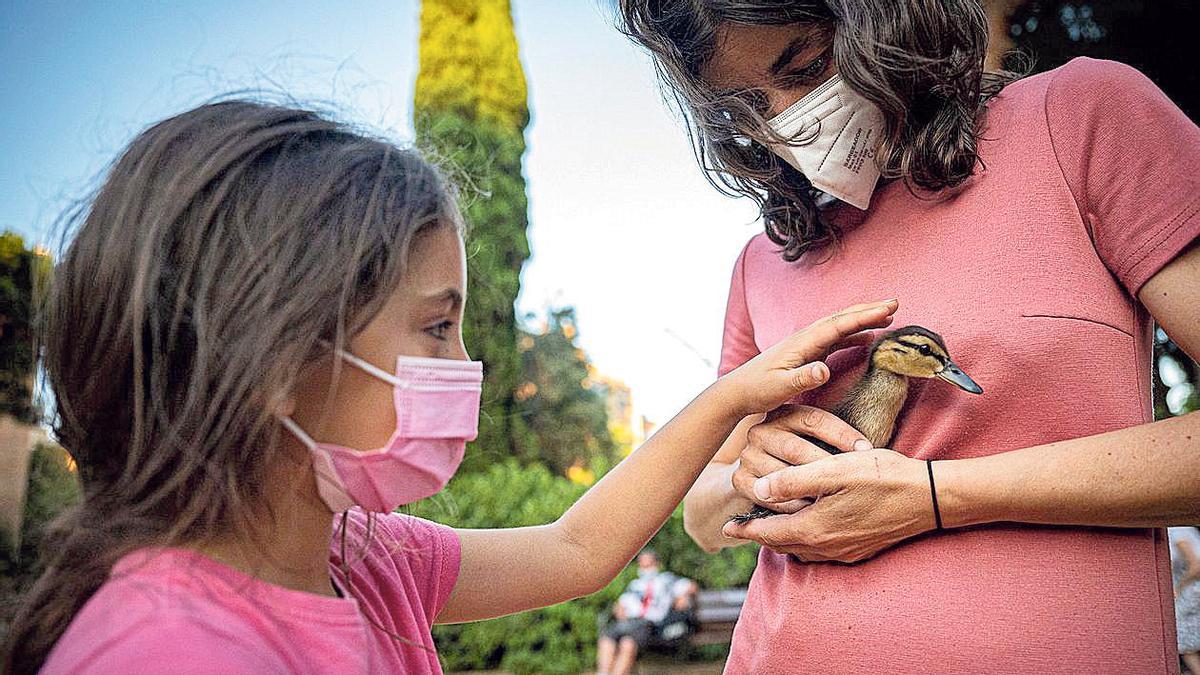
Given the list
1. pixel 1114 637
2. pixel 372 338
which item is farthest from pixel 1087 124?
pixel 372 338

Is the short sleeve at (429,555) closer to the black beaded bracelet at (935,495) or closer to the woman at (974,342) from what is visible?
the woman at (974,342)

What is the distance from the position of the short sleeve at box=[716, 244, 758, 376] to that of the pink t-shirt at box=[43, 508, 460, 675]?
2.98 feet

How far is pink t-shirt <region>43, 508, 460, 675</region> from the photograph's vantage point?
104 centimetres

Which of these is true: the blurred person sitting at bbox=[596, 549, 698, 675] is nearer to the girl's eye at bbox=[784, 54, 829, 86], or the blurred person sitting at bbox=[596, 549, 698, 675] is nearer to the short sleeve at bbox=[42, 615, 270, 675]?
the girl's eye at bbox=[784, 54, 829, 86]

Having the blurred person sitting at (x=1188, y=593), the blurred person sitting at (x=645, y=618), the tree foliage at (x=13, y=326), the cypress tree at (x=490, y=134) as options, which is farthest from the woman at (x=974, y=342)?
the cypress tree at (x=490, y=134)

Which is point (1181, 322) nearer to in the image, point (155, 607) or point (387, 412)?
point (387, 412)

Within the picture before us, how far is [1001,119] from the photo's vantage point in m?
1.69

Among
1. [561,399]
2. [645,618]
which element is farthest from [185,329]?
[561,399]

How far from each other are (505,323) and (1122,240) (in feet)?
40.0

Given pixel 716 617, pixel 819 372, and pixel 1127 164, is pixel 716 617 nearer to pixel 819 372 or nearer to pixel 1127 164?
pixel 819 372

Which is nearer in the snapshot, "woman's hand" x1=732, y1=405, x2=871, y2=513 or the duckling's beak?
the duckling's beak

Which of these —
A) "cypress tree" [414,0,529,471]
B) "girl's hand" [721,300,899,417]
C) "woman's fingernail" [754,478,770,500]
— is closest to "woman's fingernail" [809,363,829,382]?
"girl's hand" [721,300,899,417]

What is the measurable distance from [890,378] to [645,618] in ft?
28.1

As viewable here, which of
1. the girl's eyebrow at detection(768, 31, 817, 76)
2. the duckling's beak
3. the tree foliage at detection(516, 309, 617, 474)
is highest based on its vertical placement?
the girl's eyebrow at detection(768, 31, 817, 76)
